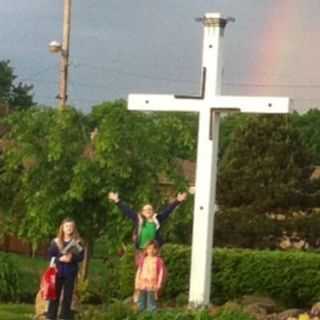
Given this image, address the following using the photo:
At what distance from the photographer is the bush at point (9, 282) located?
25.0 m

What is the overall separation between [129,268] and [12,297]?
2.95 metres

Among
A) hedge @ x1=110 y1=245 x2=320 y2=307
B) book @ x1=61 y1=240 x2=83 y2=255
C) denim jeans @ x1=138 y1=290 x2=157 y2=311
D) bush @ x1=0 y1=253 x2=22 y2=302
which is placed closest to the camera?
book @ x1=61 y1=240 x2=83 y2=255

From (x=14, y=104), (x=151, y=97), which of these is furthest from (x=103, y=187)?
(x=14, y=104)

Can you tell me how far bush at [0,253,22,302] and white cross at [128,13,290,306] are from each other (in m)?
8.70

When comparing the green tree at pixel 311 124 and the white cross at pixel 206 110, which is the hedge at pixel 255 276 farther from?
the green tree at pixel 311 124

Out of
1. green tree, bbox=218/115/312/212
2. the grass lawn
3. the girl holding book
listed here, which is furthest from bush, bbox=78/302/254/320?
green tree, bbox=218/115/312/212

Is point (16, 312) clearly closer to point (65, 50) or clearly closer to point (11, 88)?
point (65, 50)

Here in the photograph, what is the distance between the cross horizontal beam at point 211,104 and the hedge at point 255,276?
635 cm

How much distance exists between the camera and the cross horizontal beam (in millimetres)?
16594

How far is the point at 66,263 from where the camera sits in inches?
599

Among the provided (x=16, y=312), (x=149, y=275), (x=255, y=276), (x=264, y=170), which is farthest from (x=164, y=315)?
(x=264, y=170)

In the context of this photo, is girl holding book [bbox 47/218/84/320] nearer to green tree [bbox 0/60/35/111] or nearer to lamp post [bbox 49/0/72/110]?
lamp post [bbox 49/0/72/110]

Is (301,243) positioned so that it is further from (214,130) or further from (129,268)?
(214,130)

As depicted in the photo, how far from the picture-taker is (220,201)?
34.2 metres
